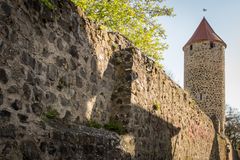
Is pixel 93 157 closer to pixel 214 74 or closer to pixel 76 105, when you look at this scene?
pixel 76 105

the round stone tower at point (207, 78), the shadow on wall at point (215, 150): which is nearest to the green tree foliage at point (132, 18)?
the shadow on wall at point (215, 150)

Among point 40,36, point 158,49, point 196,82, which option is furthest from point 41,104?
point 196,82

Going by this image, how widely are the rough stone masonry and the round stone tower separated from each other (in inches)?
912

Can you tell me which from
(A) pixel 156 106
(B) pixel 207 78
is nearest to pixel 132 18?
(A) pixel 156 106

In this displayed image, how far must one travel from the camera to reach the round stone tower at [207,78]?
30.5 metres

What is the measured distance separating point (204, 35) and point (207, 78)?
5159mm

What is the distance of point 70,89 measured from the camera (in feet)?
16.3

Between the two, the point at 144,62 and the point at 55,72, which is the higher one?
the point at 144,62

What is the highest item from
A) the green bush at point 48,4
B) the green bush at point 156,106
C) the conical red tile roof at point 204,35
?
the conical red tile roof at point 204,35

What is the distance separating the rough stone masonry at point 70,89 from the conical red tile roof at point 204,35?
1035 inches

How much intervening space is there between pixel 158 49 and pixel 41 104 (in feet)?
36.7

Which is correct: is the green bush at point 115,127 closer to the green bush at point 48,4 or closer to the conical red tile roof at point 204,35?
the green bush at point 48,4

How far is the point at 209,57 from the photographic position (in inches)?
1235

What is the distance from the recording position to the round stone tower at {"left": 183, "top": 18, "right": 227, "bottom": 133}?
30.5 metres
